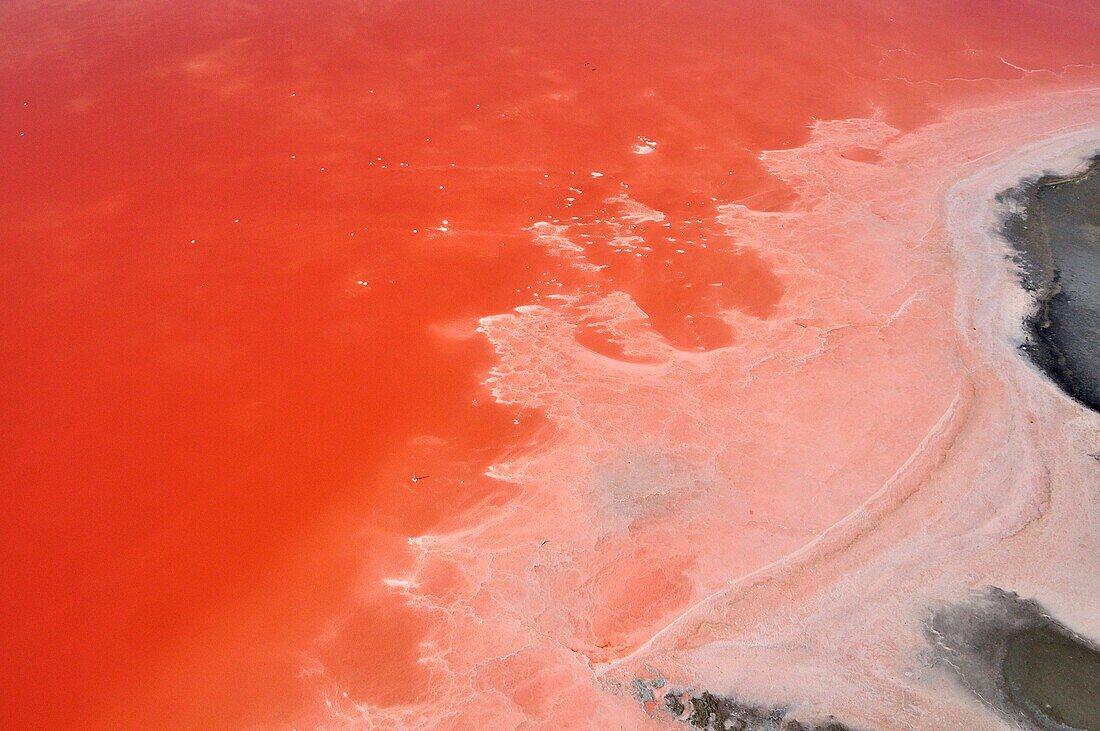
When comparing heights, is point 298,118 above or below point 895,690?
above


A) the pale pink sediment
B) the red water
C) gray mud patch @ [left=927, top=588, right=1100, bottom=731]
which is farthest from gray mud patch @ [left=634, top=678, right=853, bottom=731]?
the red water

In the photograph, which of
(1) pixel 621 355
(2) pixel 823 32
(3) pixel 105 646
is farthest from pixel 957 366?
(2) pixel 823 32

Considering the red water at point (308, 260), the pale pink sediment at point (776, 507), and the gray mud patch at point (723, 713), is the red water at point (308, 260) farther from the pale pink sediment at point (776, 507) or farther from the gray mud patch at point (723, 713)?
the gray mud patch at point (723, 713)

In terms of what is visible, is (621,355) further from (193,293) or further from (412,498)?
(193,293)

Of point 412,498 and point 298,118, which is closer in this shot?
point 412,498

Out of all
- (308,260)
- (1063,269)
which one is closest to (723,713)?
(308,260)

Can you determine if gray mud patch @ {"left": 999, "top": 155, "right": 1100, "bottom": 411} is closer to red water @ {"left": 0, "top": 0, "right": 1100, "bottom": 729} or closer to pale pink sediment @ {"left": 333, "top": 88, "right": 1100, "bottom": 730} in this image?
pale pink sediment @ {"left": 333, "top": 88, "right": 1100, "bottom": 730}
